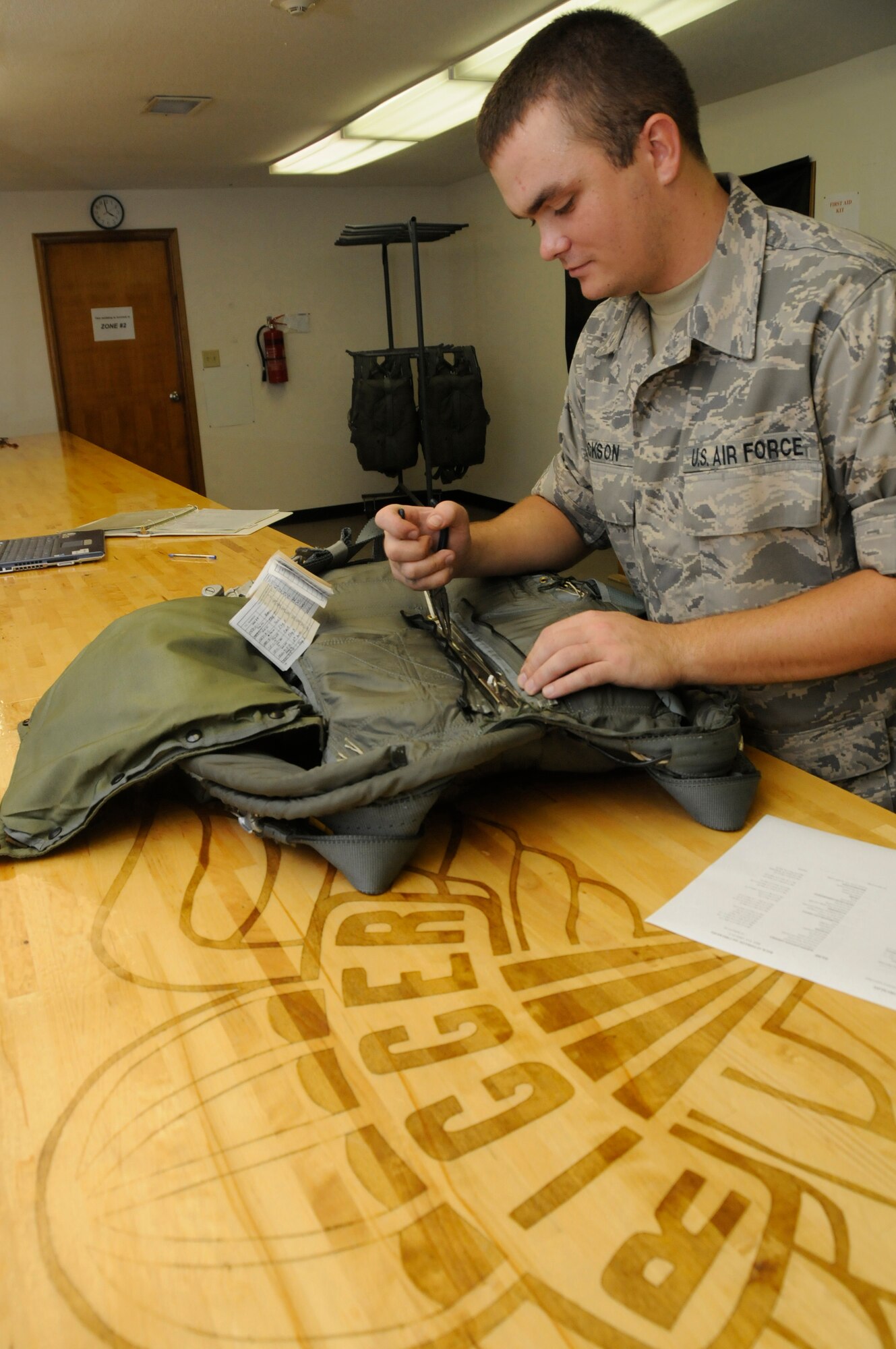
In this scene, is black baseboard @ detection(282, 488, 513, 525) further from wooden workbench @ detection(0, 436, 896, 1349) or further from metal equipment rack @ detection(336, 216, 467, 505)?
wooden workbench @ detection(0, 436, 896, 1349)

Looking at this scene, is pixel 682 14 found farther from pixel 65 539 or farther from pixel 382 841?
pixel 382 841

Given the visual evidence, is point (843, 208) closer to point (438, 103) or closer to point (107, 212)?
point (438, 103)

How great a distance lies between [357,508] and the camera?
860 cm

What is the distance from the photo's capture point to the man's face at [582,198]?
3.91ft

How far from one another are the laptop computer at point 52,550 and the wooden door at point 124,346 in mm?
5249

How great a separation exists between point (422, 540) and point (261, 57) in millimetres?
3753

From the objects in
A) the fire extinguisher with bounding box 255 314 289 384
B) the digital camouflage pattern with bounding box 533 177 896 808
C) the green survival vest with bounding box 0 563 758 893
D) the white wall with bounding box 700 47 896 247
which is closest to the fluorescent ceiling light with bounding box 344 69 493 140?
the white wall with bounding box 700 47 896 247

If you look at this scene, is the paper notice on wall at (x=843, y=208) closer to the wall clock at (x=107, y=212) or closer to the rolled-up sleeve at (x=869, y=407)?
the rolled-up sleeve at (x=869, y=407)

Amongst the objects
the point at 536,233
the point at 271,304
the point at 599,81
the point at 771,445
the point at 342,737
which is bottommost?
the point at 342,737

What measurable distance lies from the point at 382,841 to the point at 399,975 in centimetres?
15

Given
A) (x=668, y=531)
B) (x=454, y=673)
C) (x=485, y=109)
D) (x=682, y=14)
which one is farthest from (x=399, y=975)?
(x=682, y=14)

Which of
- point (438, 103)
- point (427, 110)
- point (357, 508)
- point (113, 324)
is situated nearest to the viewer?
point (438, 103)

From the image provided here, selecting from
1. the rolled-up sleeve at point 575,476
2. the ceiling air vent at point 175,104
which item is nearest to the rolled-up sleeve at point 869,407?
the rolled-up sleeve at point 575,476

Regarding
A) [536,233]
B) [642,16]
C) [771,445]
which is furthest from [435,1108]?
[536,233]
